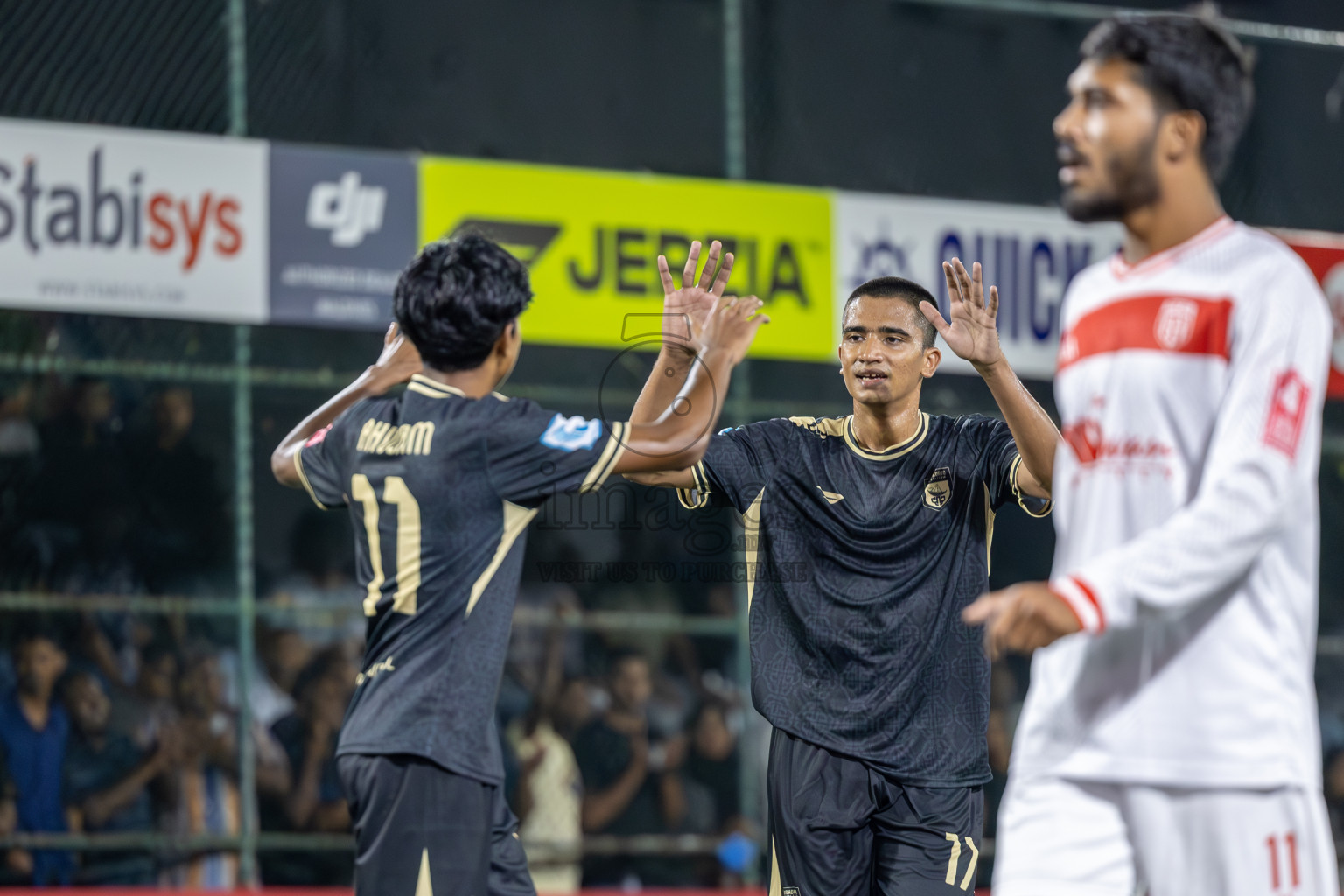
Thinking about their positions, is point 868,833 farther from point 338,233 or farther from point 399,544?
point 338,233

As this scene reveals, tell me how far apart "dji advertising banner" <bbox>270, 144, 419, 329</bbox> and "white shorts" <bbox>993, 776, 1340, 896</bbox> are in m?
6.54

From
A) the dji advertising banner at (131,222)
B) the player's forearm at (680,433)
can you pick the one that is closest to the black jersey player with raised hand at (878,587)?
the player's forearm at (680,433)

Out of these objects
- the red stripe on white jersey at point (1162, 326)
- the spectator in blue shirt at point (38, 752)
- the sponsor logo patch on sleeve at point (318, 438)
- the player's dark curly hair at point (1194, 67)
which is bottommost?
the spectator in blue shirt at point (38, 752)

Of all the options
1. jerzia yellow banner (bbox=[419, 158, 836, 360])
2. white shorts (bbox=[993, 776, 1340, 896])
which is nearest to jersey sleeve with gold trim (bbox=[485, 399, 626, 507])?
white shorts (bbox=[993, 776, 1340, 896])

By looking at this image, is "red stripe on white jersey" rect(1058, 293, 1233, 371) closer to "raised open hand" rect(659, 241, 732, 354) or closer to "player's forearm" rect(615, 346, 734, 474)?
"player's forearm" rect(615, 346, 734, 474)

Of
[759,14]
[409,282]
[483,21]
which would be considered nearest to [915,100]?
[759,14]

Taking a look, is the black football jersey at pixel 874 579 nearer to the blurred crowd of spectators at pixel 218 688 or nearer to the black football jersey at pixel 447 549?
the black football jersey at pixel 447 549

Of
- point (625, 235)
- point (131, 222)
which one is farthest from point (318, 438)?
point (625, 235)

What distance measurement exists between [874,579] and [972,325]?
723 millimetres

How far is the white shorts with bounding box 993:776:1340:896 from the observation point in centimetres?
275

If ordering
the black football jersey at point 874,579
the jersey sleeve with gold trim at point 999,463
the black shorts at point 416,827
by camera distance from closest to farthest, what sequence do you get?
the black shorts at point 416,827, the black football jersey at point 874,579, the jersey sleeve with gold trim at point 999,463

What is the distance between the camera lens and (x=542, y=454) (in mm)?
3527

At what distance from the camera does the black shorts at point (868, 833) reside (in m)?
4.42

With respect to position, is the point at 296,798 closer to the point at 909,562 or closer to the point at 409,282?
the point at 909,562
